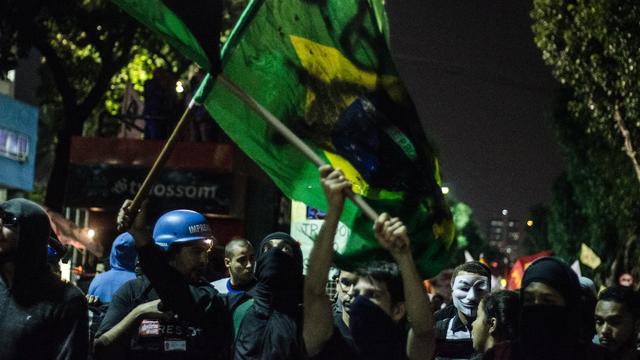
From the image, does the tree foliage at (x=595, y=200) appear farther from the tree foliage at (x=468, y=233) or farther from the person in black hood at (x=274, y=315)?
the tree foliage at (x=468, y=233)

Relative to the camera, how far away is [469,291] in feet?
27.6

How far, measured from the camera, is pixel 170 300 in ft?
20.0

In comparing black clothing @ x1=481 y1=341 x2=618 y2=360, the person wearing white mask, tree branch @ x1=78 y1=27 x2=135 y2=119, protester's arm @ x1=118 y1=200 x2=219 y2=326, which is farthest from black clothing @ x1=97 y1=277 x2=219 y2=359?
tree branch @ x1=78 y1=27 x2=135 y2=119

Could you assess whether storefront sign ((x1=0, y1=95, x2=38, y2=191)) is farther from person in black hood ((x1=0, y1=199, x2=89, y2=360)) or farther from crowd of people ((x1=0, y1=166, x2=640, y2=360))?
person in black hood ((x1=0, y1=199, x2=89, y2=360))

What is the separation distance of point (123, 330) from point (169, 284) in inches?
16.9

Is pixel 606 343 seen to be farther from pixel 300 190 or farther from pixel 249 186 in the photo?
pixel 249 186

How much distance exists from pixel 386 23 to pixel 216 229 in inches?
666

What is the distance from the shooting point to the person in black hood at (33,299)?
514 centimetres

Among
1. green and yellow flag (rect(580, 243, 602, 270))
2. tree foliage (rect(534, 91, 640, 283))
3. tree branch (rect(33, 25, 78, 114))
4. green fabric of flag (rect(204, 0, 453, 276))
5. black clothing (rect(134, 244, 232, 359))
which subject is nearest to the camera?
green fabric of flag (rect(204, 0, 453, 276))

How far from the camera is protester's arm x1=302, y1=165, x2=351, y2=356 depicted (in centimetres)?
498

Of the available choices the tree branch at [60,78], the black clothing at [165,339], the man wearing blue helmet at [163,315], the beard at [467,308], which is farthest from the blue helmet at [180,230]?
the tree branch at [60,78]

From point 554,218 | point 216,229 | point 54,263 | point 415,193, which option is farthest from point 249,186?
point 554,218

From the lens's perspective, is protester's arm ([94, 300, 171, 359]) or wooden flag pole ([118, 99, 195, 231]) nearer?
wooden flag pole ([118, 99, 195, 231])

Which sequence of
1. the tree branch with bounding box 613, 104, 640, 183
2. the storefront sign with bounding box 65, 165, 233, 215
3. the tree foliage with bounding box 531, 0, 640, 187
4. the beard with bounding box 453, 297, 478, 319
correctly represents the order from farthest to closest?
the tree branch with bounding box 613, 104, 640, 183 < the tree foliage with bounding box 531, 0, 640, 187 < the storefront sign with bounding box 65, 165, 233, 215 < the beard with bounding box 453, 297, 478, 319
